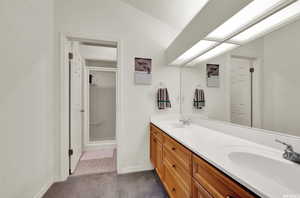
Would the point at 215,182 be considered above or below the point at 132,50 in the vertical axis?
below

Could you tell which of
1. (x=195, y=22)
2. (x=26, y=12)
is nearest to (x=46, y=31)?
(x=26, y=12)

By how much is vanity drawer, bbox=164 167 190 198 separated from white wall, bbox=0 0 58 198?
54.6 inches

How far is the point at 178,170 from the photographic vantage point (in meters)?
1.04

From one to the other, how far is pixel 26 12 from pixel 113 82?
86.6 inches

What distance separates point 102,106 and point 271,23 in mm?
3383

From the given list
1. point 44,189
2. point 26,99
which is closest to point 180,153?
point 26,99

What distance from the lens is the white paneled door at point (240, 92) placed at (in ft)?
3.57

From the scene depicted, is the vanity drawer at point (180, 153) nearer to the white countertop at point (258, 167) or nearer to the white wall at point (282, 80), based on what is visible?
the white countertop at point (258, 167)

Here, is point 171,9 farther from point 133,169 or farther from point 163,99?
point 133,169

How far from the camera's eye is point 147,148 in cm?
201

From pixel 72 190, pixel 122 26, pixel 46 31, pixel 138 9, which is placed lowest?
pixel 72 190

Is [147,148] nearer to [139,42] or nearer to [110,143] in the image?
[110,143]

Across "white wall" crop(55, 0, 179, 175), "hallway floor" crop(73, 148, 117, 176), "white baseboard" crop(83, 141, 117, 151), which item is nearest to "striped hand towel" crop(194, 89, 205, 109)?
"white wall" crop(55, 0, 179, 175)

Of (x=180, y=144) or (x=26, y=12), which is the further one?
(x=26, y=12)
